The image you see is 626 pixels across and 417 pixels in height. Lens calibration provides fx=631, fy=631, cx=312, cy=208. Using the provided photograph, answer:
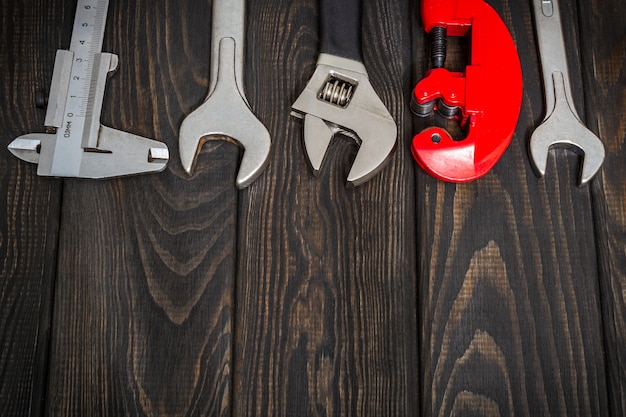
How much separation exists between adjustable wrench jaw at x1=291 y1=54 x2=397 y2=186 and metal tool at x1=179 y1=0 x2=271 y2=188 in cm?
9

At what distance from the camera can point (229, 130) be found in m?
1.17

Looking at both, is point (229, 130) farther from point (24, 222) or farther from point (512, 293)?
point (512, 293)

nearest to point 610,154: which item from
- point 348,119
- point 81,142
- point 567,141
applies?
point 567,141

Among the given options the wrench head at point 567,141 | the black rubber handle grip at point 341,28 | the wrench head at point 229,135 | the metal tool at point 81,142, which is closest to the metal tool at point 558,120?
the wrench head at point 567,141

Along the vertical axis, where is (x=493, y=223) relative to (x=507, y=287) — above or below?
above

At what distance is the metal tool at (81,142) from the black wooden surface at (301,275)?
0.12 feet

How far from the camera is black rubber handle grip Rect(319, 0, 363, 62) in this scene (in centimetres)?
121

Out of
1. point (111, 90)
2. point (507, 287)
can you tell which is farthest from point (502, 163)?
point (111, 90)

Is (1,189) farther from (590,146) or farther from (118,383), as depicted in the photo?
(590,146)

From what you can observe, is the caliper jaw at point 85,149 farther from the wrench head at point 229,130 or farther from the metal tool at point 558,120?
the metal tool at point 558,120

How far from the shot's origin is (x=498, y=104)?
1.17 meters

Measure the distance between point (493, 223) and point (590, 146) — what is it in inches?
9.1

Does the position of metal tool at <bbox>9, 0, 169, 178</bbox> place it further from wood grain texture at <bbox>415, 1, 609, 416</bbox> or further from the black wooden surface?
wood grain texture at <bbox>415, 1, 609, 416</bbox>

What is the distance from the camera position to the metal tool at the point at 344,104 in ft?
3.79
